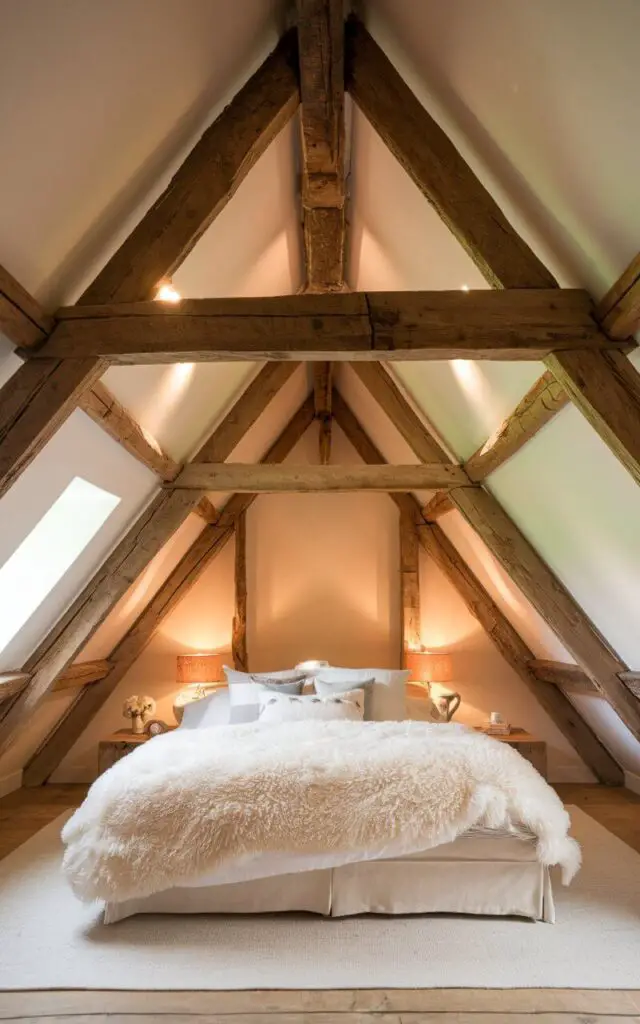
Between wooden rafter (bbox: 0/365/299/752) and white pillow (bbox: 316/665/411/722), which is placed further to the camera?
white pillow (bbox: 316/665/411/722)

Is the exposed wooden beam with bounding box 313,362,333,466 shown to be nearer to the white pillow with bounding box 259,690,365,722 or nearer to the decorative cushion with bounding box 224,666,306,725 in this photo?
the decorative cushion with bounding box 224,666,306,725

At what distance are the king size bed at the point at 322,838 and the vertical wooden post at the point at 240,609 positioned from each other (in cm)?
255

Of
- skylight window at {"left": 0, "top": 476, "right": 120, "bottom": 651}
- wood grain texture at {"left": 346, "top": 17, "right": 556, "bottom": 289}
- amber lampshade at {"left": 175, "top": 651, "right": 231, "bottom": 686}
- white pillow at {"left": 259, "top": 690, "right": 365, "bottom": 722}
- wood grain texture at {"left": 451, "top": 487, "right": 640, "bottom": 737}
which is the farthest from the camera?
amber lampshade at {"left": 175, "top": 651, "right": 231, "bottom": 686}

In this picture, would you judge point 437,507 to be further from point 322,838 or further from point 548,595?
point 322,838

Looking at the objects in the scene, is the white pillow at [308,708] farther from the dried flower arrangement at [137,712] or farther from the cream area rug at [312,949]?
the cream area rug at [312,949]

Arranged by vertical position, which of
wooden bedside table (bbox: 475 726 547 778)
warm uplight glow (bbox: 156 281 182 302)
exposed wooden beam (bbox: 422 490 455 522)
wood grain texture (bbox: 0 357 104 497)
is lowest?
wooden bedside table (bbox: 475 726 547 778)

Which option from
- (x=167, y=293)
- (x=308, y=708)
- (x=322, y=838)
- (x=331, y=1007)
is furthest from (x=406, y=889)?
(x=167, y=293)

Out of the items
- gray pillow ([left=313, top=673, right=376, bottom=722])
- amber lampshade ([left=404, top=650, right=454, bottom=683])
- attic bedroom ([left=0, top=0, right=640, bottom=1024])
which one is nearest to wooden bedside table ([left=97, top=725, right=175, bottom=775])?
attic bedroom ([left=0, top=0, right=640, bottom=1024])

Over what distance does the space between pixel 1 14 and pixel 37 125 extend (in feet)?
0.98

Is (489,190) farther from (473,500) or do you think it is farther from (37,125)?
(473,500)

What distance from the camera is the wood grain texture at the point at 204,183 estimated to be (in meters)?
2.58

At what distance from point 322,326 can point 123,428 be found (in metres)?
1.18

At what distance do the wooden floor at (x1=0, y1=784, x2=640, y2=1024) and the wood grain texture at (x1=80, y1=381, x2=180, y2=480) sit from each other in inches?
77.5

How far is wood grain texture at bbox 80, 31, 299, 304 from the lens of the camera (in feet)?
8.46
